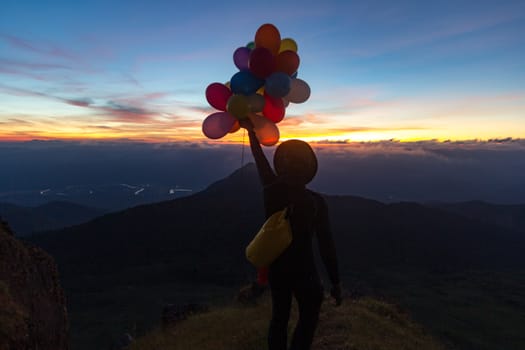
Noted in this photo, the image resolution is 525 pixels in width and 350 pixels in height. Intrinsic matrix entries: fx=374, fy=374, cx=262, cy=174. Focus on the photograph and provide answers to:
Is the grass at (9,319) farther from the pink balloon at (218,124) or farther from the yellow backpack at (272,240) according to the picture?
the pink balloon at (218,124)

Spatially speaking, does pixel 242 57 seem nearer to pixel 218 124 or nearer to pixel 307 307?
pixel 218 124

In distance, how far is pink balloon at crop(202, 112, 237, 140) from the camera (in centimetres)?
Result: 642

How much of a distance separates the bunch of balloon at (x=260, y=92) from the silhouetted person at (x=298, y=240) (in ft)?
4.74

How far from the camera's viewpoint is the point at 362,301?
42.3 ft

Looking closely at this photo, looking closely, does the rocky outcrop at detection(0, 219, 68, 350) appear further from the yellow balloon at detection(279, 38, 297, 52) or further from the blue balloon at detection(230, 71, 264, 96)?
the yellow balloon at detection(279, 38, 297, 52)

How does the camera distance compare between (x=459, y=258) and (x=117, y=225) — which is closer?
(x=459, y=258)

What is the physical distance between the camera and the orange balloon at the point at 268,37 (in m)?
6.61

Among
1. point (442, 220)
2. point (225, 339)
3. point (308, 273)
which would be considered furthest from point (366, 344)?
point (442, 220)

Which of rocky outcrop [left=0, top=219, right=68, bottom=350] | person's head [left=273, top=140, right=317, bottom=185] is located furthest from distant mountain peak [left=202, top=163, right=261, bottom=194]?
person's head [left=273, top=140, right=317, bottom=185]

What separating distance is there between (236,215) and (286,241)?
12609 cm

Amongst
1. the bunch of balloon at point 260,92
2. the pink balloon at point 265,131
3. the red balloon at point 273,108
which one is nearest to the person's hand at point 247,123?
the bunch of balloon at point 260,92

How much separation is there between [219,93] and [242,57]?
98 centimetres

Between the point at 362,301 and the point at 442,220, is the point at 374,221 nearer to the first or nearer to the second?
the point at 442,220

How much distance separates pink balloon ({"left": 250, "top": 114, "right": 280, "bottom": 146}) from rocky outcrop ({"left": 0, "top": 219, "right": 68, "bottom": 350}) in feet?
16.0
